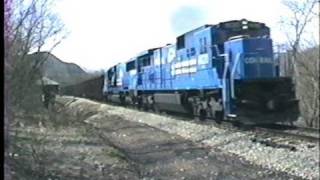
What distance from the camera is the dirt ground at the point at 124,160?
37.9 ft

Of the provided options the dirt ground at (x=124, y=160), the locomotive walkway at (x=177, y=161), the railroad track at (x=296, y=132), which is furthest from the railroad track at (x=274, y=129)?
the dirt ground at (x=124, y=160)

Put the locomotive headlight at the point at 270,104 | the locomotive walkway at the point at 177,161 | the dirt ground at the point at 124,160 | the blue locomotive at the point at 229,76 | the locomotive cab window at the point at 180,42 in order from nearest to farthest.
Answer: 1. the dirt ground at the point at 124,160
2. the locomotive walkway at the point at 177,161
3. the locomotive headlight at the point at 270,104
4. the blue locomotive at the point at 229,76
5. the locomotive cab window at the point at 180,42

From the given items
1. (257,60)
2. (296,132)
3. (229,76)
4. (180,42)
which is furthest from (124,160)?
(180,42)

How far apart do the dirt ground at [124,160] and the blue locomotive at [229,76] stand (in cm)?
298

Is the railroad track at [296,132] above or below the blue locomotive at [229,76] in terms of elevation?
below

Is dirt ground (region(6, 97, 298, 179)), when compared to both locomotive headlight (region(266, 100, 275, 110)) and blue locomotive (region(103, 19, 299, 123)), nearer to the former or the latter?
blue locomotive (region(103, 19, 299, 123))

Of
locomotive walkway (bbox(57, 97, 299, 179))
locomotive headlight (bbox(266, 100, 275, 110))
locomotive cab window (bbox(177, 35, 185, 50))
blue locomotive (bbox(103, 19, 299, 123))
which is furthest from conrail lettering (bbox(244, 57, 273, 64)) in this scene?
locomotive cab window (bbox(177, 35, 185, 50))

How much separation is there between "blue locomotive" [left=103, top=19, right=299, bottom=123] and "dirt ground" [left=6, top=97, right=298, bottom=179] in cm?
298

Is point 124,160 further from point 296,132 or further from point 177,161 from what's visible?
point 296,132

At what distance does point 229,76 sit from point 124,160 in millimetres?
8443

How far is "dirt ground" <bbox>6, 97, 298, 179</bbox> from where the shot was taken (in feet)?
37.9

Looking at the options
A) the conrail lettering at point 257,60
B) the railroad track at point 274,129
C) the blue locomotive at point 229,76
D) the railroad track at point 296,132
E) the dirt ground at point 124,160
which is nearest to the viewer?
the dirt ground at point 124,160

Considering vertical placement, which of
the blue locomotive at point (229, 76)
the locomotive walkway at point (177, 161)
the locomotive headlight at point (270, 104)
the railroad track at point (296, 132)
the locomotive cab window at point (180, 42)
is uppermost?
the locomotive cab window at point (180, 42)

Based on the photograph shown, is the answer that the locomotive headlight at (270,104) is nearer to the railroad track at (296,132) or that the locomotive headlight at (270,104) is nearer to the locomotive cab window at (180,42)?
the railroad track at (296,132)
